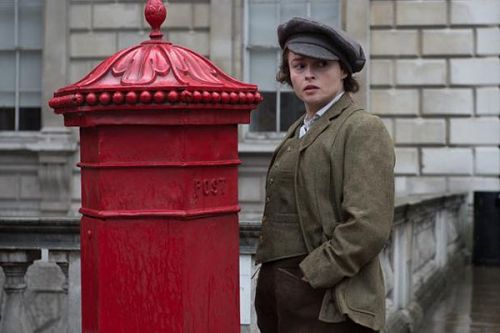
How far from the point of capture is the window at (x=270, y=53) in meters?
13.9

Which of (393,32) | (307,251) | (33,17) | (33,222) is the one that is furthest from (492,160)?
(307,251)

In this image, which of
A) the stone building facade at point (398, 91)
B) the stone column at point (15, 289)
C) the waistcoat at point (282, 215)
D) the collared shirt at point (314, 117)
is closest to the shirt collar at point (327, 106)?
the collared shirt at point (314, 117)

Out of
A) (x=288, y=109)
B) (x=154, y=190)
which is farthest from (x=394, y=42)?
(x=154, y=190)

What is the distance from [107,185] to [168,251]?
0.89 feet

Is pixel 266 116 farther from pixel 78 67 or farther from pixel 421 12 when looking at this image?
pixel 78 67

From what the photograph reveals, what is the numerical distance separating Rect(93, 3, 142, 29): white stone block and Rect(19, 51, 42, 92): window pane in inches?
38.9

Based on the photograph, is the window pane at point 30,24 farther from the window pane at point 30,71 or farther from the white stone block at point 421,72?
the white stone block at point 421,72

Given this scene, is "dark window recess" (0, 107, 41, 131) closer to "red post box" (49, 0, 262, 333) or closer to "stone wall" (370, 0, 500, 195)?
"stone wall" (370, 0, 500, 195)

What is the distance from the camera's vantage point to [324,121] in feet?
11.6

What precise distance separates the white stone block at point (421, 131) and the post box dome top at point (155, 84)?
1013 cm

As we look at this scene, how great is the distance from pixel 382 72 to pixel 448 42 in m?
0.87

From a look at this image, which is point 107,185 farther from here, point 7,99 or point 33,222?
point 7,99

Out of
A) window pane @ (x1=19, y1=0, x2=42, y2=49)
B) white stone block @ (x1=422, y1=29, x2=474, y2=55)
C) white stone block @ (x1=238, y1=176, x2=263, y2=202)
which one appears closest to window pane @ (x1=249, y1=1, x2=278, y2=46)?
white stone block @ (x1=238, y1=176, x2=263, y2=202)

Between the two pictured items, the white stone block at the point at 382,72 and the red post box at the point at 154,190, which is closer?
the red post box at the point at 154,190
